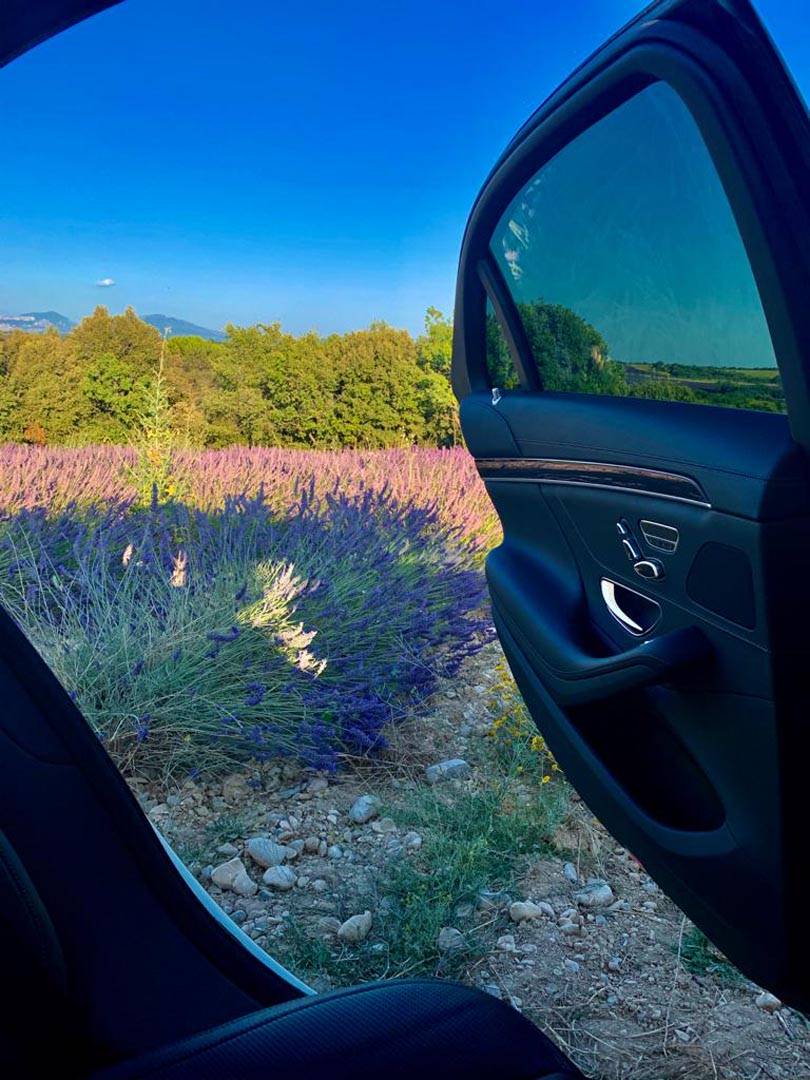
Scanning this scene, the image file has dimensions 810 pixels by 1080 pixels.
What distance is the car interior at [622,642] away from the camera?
2.98 ft

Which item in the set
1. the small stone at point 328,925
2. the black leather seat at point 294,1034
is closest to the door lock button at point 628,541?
the black leather seat at point 294,1034

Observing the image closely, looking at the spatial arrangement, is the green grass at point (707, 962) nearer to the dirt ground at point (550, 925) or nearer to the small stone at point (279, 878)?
the dirt ground at point (550, 925)

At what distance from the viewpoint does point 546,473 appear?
65.1 inches

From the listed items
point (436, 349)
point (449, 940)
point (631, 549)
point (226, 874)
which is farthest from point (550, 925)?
point (436, 349)

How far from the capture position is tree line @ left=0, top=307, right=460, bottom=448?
9.84 m

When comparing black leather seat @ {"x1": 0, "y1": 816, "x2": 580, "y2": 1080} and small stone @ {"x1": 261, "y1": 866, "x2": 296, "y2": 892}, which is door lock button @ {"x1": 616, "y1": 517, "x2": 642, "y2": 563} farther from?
small stone @ {"x1": 261, "y1": 866, "x2": 296, "y2": 892}

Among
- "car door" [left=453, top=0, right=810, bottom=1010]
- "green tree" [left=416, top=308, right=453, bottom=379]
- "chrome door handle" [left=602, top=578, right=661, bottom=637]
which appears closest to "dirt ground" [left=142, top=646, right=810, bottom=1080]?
"car door" [left=453, top=0, right=810, bottom=1010]

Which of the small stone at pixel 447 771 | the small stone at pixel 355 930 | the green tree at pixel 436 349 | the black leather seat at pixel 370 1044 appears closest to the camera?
the black leather seat at pixel 370 1044

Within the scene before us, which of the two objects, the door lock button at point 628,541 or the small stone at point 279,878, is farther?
the small stone at point 279,878

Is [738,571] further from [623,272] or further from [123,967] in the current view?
[123,967]

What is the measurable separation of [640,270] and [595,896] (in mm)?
1560

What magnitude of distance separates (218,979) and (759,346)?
1050mm

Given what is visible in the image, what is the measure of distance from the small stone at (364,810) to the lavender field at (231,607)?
209 millimetres

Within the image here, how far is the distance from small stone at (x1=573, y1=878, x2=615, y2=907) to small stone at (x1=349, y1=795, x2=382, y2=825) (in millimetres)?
660
